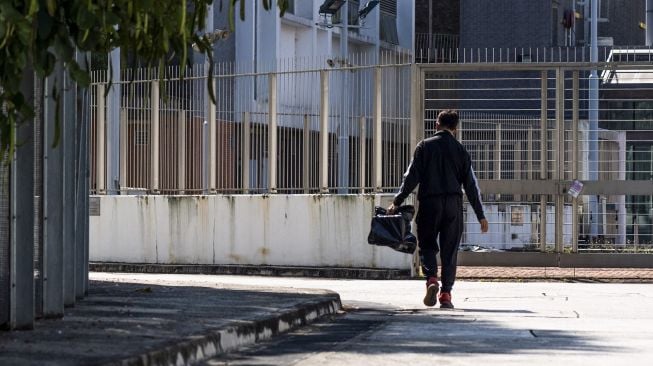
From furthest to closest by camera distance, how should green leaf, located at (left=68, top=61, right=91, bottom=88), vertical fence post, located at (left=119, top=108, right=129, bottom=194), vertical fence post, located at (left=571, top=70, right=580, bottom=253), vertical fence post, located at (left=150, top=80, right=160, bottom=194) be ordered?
1. vertical fence post, located at (left=119, top=108, right=129, bottom=194)
2. vertical fence post, located at (left=150, top=80, right=160, bottom=194)
3. vertical fence post, located at (left=571, top=70, right=580, bottom=253)
4. green leaf, located at (left=68, top=61, right=91, bottom=88)

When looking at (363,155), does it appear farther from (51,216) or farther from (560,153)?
(51,216)

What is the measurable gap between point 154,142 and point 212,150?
1.14m

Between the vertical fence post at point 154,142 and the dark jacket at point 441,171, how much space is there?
9.09 meters

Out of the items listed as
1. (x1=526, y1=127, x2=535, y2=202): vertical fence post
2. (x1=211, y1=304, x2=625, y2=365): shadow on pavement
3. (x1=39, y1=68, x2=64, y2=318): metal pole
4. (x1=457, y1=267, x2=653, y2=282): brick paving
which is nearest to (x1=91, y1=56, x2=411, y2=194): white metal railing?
(x1=457, y1=267, x2=653, y2=282): brick paving

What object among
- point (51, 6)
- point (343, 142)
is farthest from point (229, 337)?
point (343, 142)

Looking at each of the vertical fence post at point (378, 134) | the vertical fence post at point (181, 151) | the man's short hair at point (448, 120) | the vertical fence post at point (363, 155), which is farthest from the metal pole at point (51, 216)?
the vertical fence post at point (181, 151)

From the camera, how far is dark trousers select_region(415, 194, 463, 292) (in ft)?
47.0

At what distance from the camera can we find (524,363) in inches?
356

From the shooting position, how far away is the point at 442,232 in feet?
47.2

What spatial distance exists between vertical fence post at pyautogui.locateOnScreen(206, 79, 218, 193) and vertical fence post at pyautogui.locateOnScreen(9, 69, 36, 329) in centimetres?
1241

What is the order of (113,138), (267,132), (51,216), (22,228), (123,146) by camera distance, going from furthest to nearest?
1. (113,138)
2. (123,146)
3. (267,132)
4. (51,216)
5. (22,228)

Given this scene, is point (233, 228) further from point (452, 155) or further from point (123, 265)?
point (452, 155)

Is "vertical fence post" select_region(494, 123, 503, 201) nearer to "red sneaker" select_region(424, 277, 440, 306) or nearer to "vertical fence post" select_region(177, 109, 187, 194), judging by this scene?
"vertical fence post" select_region(177, 109, 187, 194)

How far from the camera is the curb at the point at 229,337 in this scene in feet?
29.1
